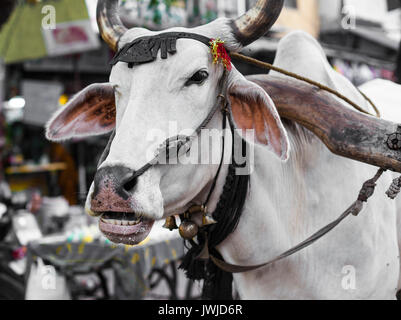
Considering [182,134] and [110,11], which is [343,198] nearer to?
[182,134]

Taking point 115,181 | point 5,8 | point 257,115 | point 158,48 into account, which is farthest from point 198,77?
point 5,8

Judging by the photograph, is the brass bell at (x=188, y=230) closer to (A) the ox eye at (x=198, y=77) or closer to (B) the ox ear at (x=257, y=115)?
(B) the ox ear at (x=257, y=115)

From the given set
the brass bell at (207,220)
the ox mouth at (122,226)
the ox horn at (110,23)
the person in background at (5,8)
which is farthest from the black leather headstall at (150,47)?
the person in background at (5,8)

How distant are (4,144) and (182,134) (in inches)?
256

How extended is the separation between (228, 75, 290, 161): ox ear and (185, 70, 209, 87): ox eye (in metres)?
0.18

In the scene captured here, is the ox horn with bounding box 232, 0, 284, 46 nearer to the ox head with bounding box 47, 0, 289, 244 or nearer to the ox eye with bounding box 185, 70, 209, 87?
the ox head with bounding box 47, 0, 289, 244

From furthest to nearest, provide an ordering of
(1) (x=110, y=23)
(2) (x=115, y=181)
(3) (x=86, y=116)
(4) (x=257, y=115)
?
(3) (x=86, y=116) < (1) (x=110, y=23) < (4) (x=257, y=115) < (2) (x=115, y=181)

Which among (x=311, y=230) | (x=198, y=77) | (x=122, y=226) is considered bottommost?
(x=311, y=230)

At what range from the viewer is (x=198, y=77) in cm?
192

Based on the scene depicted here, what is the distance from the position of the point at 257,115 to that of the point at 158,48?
53 centimetres

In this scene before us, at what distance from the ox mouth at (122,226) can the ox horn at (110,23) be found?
837 mm

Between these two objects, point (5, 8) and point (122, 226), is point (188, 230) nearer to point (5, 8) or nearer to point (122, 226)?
point (122, 226)

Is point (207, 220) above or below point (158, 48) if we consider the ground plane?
below
